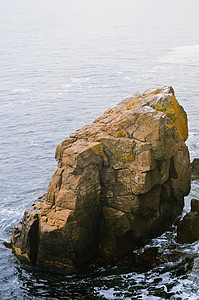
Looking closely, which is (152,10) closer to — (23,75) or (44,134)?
(23,75)

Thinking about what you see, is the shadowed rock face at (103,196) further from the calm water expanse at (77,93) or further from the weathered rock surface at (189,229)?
the weathered rock surface at (189,229)

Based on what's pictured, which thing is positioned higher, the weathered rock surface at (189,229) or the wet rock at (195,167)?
the wet rock at (195,167)

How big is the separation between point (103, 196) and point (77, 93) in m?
30.2

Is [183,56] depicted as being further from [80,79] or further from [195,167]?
[195,167]

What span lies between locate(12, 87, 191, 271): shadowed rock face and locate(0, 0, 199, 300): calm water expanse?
0.86 metres

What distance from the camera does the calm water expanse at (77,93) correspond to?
1778 centimetres

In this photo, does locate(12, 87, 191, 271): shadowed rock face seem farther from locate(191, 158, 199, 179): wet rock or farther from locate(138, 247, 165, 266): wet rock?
locate(191, 158, 199, 179): wet rock

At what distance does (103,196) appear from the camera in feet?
64.8

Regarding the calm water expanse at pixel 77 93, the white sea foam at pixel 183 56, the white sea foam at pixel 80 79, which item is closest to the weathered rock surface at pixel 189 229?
the calm water expanse at pixel 77 93

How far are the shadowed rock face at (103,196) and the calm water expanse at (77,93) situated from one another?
86 cm

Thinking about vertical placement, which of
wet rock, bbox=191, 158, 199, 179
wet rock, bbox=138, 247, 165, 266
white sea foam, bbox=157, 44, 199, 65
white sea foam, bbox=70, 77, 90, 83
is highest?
white sea foam, bbox=157, 44, 199, 65

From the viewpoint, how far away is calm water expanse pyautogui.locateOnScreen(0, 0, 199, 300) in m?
17.8

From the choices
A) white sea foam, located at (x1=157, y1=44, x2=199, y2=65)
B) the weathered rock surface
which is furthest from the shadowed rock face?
white sea foam, located at (x1=157, y1=44, x2=199, y2=65)

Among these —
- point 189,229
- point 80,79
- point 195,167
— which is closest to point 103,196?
point 189,229
